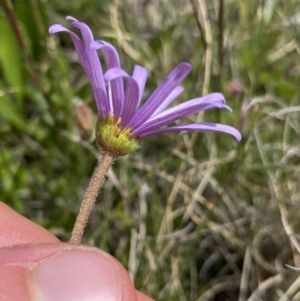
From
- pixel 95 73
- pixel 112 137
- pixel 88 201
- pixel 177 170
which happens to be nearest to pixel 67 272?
pixel 88 201

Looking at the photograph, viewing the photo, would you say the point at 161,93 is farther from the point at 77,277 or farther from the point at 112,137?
the point at 77,277

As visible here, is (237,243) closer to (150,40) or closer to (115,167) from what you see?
(115,167)

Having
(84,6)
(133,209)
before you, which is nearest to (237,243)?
(133,209)

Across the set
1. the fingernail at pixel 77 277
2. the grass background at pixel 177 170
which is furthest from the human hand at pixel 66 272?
the grass background at pixel 177 170

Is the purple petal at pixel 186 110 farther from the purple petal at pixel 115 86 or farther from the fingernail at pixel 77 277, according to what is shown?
the fingernail at pixel 77 277

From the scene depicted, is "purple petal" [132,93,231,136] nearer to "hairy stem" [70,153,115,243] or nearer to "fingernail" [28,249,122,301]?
"hairy stem" [70,153,115,243]

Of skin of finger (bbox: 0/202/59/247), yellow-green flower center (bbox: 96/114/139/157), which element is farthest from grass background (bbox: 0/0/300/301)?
yellow-green flower center (bbox: 96/114/139/157)
